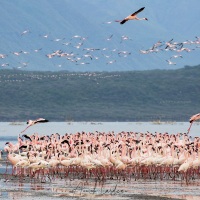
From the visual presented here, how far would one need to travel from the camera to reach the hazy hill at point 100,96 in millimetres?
133000

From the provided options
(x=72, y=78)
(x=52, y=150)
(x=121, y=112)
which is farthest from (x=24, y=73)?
(x=52, y=150)

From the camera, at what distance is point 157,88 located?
505ft

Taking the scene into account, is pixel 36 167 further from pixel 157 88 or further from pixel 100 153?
pixel 157 88

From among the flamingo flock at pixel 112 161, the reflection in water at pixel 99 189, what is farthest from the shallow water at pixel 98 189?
the flamingo flock at pixel 112 161

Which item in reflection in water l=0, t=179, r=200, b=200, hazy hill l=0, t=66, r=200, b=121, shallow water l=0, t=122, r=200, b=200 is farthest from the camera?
hazy hill l=0, t=66, r=200, b=121

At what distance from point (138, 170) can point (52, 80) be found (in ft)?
397

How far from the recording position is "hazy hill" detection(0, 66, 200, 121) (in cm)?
13300

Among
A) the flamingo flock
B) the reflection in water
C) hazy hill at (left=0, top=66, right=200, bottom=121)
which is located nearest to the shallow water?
the reflection in water

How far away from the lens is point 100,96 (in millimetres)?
146875

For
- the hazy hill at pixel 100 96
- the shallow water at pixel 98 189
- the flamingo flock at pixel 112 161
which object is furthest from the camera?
the hazy hill at pixel 100 96

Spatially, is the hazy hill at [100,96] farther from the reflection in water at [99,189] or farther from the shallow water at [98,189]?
the reflection in water at [99,189]

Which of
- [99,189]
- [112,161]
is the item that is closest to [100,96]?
[112,161]

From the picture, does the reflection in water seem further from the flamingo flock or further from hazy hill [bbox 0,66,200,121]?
hazy hill [bbox 0,66,200,121]

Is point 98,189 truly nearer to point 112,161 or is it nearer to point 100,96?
point 112,161
